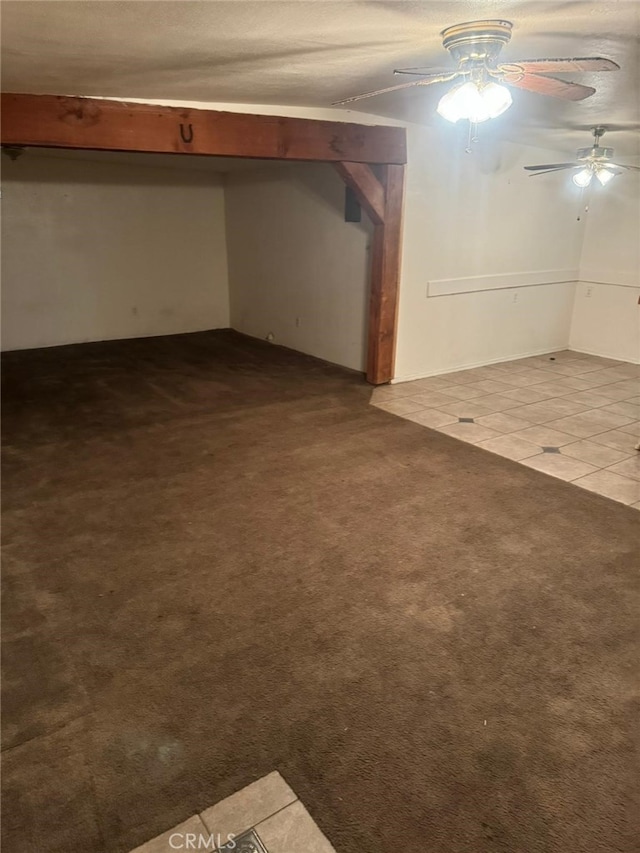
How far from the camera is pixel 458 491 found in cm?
341

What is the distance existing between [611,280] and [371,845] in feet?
22.7

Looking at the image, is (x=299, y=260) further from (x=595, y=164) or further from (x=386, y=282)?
(x=595, y=164)

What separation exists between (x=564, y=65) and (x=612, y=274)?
5387 millimetres

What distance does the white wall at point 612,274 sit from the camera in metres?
6.50

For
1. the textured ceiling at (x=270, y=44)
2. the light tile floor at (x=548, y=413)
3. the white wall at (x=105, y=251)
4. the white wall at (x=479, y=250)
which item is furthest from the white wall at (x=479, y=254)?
the white wall at (x=105, y=251)

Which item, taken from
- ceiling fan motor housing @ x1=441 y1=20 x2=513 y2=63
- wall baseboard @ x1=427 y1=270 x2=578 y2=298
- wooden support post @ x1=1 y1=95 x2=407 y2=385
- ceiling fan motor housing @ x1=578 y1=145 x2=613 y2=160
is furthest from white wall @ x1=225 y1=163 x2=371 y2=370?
ceiling fan motor housing @ x1=441 y1=20 x2=513 y2=63

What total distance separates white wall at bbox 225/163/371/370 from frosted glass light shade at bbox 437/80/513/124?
10.1 feet

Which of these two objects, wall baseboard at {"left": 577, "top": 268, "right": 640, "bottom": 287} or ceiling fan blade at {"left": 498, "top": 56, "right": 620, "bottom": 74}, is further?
wall baseboard at {"left": 577, "top": 268, "right": 640, "bottom": 287}

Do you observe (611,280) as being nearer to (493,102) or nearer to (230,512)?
(493,102)

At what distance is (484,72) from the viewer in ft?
7.57

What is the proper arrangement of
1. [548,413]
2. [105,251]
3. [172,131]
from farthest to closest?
[105,251] → [548,413] → [172,131]

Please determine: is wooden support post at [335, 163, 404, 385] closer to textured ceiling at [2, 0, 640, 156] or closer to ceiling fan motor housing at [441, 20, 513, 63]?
textured ceiling at [2, 0, 640, 156]
